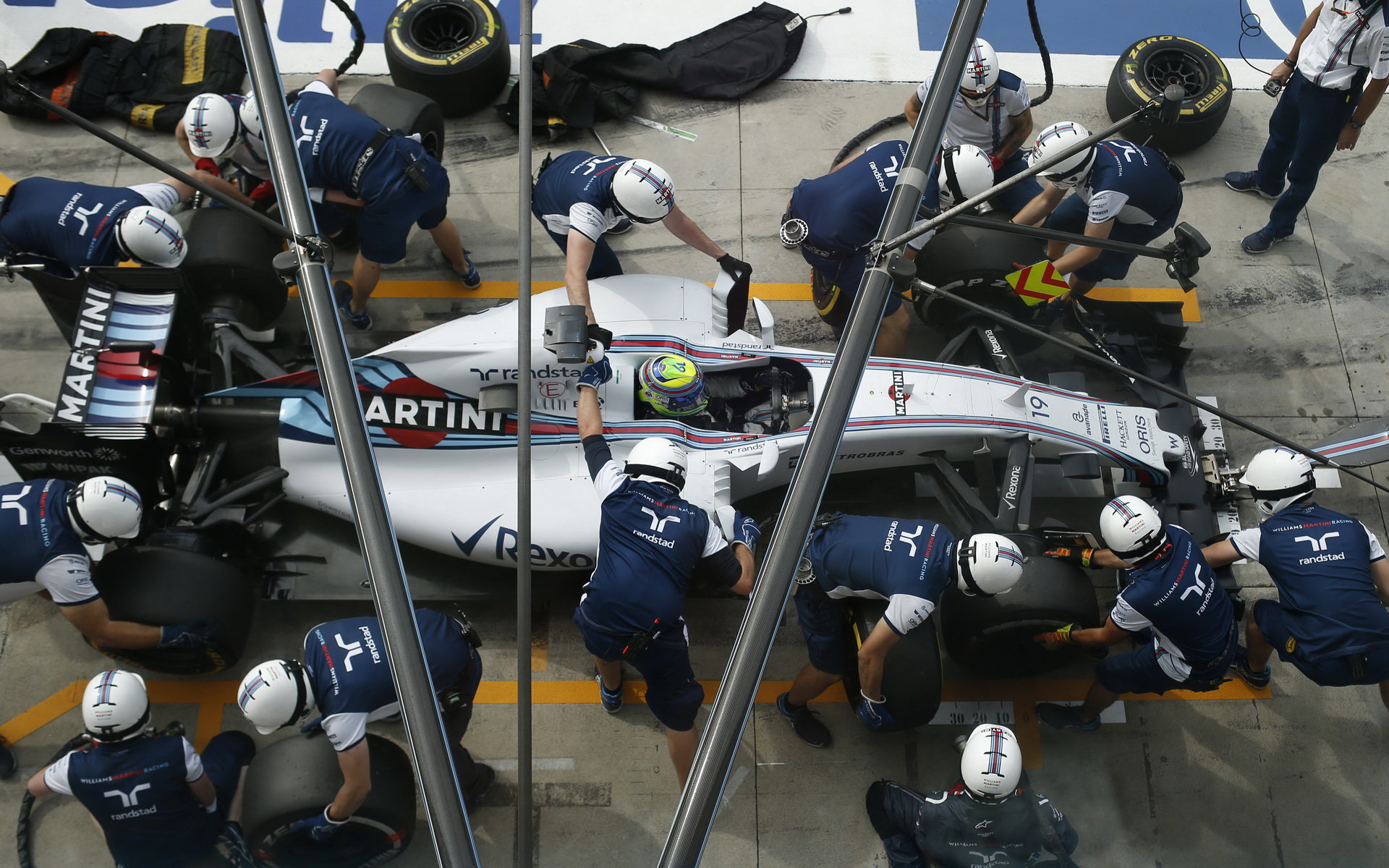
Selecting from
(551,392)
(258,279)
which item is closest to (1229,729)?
(551,392)

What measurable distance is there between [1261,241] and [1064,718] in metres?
3.79

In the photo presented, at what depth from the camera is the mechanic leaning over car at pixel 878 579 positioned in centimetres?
453

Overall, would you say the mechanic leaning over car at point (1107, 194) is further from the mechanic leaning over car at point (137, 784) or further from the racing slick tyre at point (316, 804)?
the mechanic leaning over car at point (137, 784)

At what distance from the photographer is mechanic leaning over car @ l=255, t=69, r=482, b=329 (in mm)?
5777

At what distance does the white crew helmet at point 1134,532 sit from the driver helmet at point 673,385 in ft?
6.77

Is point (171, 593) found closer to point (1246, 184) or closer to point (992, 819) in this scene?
point (992, 819)

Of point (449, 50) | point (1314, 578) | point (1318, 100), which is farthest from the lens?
point (449, 50)

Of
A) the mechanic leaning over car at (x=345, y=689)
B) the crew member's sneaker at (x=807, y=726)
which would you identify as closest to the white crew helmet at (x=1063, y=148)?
the crew member's sneaker at (x=807, y=726)

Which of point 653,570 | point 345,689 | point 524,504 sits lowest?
point 345,689

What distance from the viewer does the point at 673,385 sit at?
5160mm

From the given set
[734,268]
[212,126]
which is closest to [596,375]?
[734,268]

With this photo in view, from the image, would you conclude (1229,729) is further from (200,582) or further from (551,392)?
(200,582)

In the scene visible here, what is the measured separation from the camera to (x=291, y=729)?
527 centimetres

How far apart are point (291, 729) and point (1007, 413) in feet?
13.4
